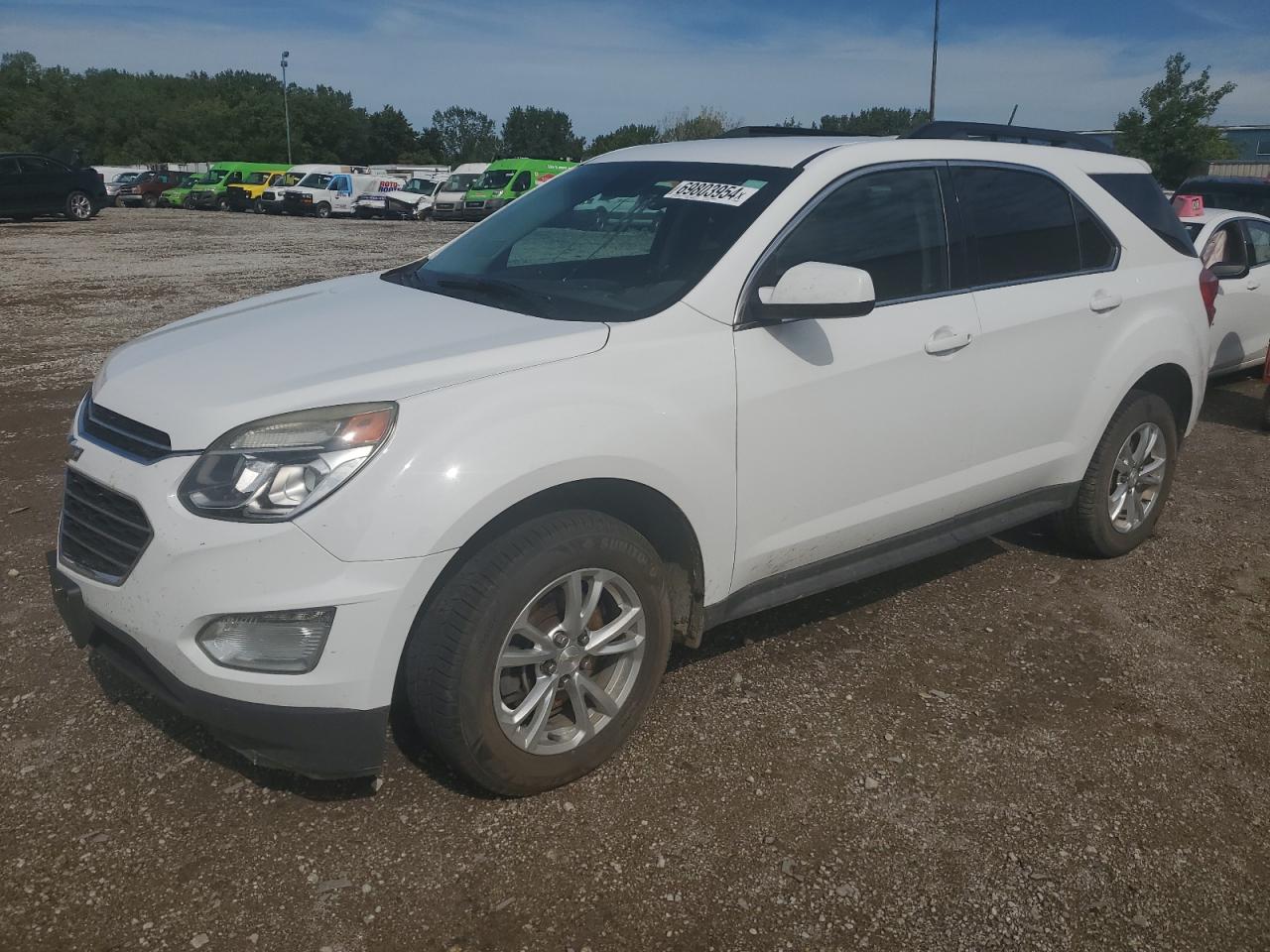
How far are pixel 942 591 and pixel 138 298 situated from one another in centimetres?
1168

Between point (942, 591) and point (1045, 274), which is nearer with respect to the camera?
point (1045, 274)

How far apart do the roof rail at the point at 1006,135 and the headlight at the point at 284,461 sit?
241cm

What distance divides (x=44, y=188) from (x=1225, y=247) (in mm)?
26403

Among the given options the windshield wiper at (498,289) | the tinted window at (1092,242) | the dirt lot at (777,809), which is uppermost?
Result: the tinted window at (1092,242)

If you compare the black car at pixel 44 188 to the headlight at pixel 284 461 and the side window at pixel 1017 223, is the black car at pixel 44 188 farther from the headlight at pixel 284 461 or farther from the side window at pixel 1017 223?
the headlight at pixel 284 461

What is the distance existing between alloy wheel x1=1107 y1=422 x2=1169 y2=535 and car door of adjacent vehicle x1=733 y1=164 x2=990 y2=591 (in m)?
1.15

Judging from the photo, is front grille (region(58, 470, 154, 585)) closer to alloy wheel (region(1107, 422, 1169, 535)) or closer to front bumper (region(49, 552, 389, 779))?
front bumper (region(49, 552, 389, 779))

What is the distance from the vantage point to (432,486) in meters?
2.48

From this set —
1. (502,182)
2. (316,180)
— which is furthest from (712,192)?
(316,180)

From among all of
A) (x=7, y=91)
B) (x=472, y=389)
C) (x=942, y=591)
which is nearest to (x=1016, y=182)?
(x=942, y=591)

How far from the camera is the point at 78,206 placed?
27.1 meters

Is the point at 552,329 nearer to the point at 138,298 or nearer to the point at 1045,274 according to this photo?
the point at 1045,274

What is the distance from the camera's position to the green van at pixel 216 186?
42875mm

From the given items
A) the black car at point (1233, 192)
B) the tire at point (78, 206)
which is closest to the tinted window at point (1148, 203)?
the black car at point (1233, 192)
